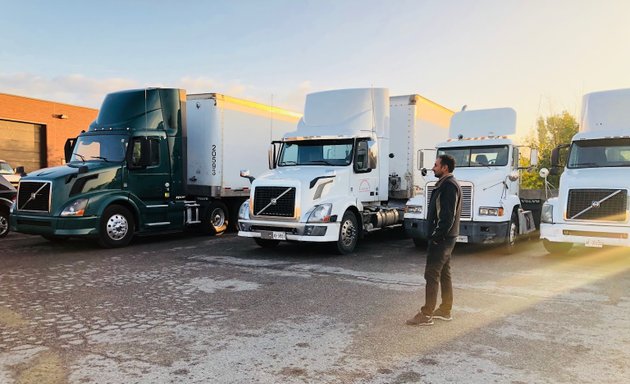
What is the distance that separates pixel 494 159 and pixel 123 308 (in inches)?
343

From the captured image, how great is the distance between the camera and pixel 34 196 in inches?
420

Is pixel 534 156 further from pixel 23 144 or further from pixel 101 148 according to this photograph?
pixel 23 144

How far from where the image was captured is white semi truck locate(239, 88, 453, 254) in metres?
10.0

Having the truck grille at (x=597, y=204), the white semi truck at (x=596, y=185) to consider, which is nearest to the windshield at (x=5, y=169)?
the white semi truck at (x=596, y=185)

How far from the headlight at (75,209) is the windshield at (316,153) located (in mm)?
4419

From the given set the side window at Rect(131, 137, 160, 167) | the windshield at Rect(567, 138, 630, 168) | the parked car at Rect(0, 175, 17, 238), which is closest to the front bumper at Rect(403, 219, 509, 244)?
the windshield at Rect(567, 138, 630, 168)

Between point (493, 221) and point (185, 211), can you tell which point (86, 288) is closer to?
point (185, 211)

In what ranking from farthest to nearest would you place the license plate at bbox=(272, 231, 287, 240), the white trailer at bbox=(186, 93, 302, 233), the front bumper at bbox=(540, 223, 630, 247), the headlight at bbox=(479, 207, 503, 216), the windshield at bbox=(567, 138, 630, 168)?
the white trailer at bbox=(186, 93, 302, 233) → the headlight at bbox=(479, 207, 503, 216) → the windshield at bbox=(567, 138, 630, 168) → the license plate at bbox=(272, 231, 287, 240) → the front bumper at bbox=(540, 223, 630, 247)

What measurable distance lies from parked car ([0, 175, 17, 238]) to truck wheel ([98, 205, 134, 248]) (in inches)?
140

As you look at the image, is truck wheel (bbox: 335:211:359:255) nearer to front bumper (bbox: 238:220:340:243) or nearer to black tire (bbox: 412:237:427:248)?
front bumper (bbox: 238:220:340:243)

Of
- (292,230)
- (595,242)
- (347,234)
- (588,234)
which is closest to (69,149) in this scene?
(292,230)

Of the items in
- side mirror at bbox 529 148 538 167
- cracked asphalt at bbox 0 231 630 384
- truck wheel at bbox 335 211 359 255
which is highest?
side mirror at bbox 529 148 538 167

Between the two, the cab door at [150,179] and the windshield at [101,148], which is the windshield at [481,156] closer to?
the cab door at [150,179]

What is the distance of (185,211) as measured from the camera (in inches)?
519
